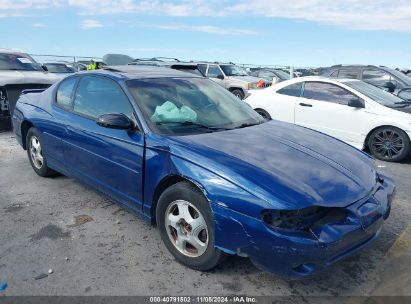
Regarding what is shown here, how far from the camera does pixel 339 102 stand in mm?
6793

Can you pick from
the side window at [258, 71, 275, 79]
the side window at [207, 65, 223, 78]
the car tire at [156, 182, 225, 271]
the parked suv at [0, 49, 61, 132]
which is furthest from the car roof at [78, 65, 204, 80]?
the side window at [258, 71, 275, 79]

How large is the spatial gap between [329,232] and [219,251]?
0.78 metres

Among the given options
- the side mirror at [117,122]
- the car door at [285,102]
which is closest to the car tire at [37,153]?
the side mirror at [117,122]

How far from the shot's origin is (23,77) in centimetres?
744

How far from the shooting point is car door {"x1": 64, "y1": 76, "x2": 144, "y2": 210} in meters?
3.24

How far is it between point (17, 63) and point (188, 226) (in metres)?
7.52

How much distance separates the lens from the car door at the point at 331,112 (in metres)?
6.56

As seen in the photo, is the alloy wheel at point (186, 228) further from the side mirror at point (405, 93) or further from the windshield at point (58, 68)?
the windshield at point (58, 68)

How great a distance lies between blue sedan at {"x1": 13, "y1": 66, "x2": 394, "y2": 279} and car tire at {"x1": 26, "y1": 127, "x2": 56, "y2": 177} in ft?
1.37

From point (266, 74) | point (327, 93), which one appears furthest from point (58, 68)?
point (327, 93)

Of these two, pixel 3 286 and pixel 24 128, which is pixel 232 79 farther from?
pixel 3 286

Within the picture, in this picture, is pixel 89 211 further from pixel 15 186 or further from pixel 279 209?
pixel 279 209

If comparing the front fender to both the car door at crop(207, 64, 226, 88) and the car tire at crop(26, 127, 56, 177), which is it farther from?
the car door at crop(207, 64, 226, 88)

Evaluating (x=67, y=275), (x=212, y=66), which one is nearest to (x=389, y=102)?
(x=67, y=275)
